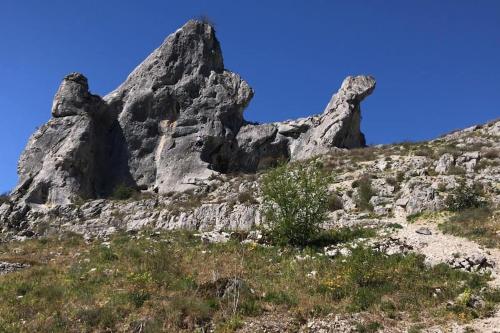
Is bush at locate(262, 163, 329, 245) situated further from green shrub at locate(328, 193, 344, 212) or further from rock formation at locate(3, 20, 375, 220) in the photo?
A: rock formation at locate(3, 20, 375, 220)

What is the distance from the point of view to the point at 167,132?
52406 mm

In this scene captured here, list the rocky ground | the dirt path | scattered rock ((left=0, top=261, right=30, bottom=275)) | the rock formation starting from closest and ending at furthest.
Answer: the rocky ground → the dirt path → scattered rock ((left=0, top=261, right=30, bottom=275)) → the rock formation

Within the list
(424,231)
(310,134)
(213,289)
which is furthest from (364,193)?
(310,134)

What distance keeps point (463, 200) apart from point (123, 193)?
31.7 m

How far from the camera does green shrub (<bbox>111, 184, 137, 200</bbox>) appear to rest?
153 ft

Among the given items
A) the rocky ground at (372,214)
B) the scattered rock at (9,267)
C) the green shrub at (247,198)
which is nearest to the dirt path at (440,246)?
the rocky ground at (372,214)

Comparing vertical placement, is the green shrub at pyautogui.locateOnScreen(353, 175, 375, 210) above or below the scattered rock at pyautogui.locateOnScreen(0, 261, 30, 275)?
above

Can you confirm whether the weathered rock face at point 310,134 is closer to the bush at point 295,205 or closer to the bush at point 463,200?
the bush at point 463,200

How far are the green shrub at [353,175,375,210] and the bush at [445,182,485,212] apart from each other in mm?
4619

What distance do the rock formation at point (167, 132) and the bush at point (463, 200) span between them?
23371mm

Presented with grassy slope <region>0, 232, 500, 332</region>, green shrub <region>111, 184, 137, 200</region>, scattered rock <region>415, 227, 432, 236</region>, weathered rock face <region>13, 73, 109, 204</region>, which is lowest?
grassy slope <region>0, 232, 500, 332</region>

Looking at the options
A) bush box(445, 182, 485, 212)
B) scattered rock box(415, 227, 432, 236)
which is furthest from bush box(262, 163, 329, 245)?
bush box(445, 182, 485, 212)

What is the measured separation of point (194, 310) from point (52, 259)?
12.4m

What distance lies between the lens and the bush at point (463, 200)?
26203mm
